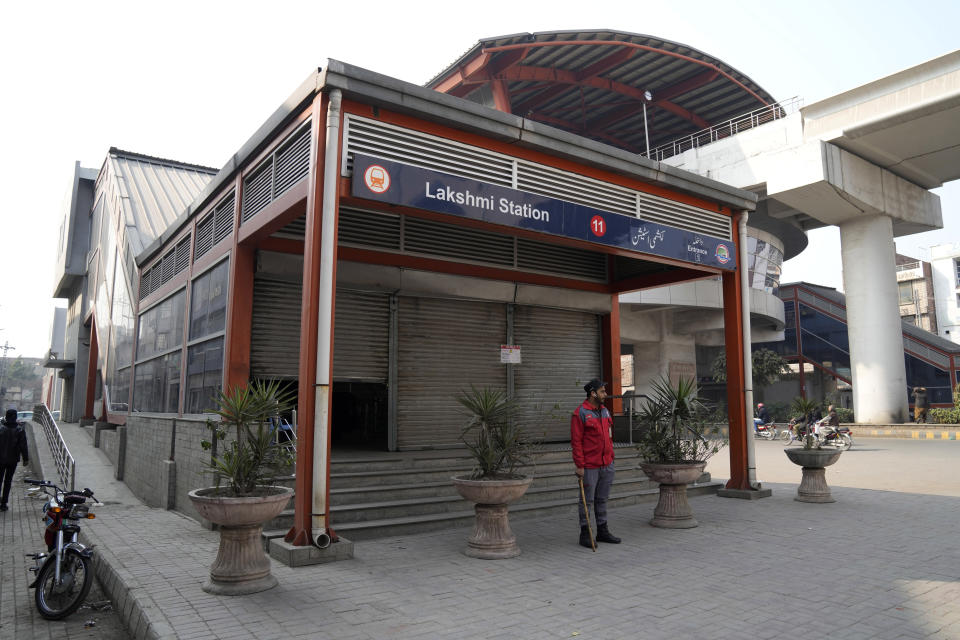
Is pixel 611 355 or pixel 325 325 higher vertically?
pixel 611 355

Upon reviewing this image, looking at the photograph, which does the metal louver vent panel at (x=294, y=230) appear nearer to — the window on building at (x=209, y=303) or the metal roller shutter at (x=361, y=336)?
the window on building at (x=209, y=303)

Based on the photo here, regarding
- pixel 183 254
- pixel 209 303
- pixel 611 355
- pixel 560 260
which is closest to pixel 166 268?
pixel 183 254

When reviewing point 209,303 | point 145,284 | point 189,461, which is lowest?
point 189,461

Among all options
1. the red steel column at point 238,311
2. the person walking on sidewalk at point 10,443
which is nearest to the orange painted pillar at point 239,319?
the red steel column at point 238,311

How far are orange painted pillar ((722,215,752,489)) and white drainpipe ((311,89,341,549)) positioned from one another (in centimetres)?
631

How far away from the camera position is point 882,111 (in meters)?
21.3

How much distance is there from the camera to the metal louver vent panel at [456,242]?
34.1 ft

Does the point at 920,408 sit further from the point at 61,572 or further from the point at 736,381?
the point at 61,572

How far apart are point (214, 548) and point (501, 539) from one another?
9.95 ft

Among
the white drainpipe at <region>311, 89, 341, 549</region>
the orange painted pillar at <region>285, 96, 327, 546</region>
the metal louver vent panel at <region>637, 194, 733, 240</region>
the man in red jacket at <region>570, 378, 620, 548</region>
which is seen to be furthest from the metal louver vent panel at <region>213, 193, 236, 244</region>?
the metal louver vent panel at <region>637, 194, 733, 240</region>

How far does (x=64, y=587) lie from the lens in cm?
540

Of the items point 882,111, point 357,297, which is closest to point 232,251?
point 357,297

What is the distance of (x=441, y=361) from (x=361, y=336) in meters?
1.49

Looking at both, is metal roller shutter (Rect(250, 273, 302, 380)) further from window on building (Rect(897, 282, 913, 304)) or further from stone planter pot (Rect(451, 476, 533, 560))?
window on building (Rect(897, 282, 913, 304))
